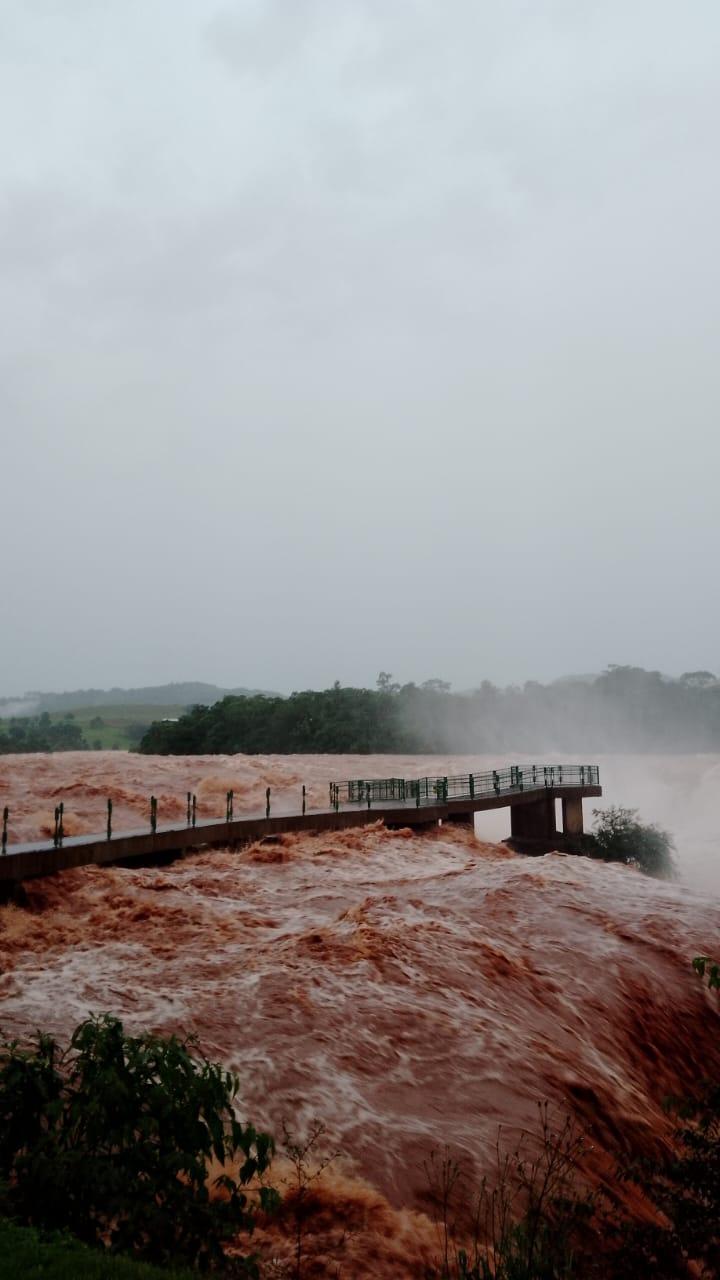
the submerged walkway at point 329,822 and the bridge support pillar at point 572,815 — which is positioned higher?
the submerged walkway at point 329,822

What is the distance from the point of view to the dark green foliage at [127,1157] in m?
5.10

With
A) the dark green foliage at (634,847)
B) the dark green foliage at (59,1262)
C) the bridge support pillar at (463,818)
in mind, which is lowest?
the dark green foliage at (634,847)

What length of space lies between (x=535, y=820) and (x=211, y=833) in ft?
62.6

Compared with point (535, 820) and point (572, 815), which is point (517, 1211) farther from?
point (572, 815)

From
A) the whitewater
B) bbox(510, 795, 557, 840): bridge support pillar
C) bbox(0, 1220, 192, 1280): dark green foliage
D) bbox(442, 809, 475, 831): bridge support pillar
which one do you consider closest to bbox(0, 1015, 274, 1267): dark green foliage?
bbox(0, 1220, 192, 1280): dark green foliage

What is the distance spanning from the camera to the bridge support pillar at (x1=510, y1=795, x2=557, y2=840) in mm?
37281

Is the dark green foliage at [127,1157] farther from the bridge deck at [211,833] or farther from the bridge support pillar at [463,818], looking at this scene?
the bridge support pillar at [463,818]

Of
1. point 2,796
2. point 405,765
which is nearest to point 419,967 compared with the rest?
point 2,796

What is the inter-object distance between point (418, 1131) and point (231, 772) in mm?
35105

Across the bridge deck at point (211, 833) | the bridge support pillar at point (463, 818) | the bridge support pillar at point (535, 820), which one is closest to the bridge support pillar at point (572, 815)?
the bridge support pillar at point (535, 820)

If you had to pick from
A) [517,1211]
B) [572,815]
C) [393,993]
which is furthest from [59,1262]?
[572,815]

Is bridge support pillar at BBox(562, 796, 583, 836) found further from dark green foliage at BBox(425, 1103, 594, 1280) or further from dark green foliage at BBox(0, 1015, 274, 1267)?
dark green foliage at BBox(0, 1015, 274, 1267)

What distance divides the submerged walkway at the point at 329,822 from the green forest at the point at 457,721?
38904 mm

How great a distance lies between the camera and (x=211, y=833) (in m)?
22.1
